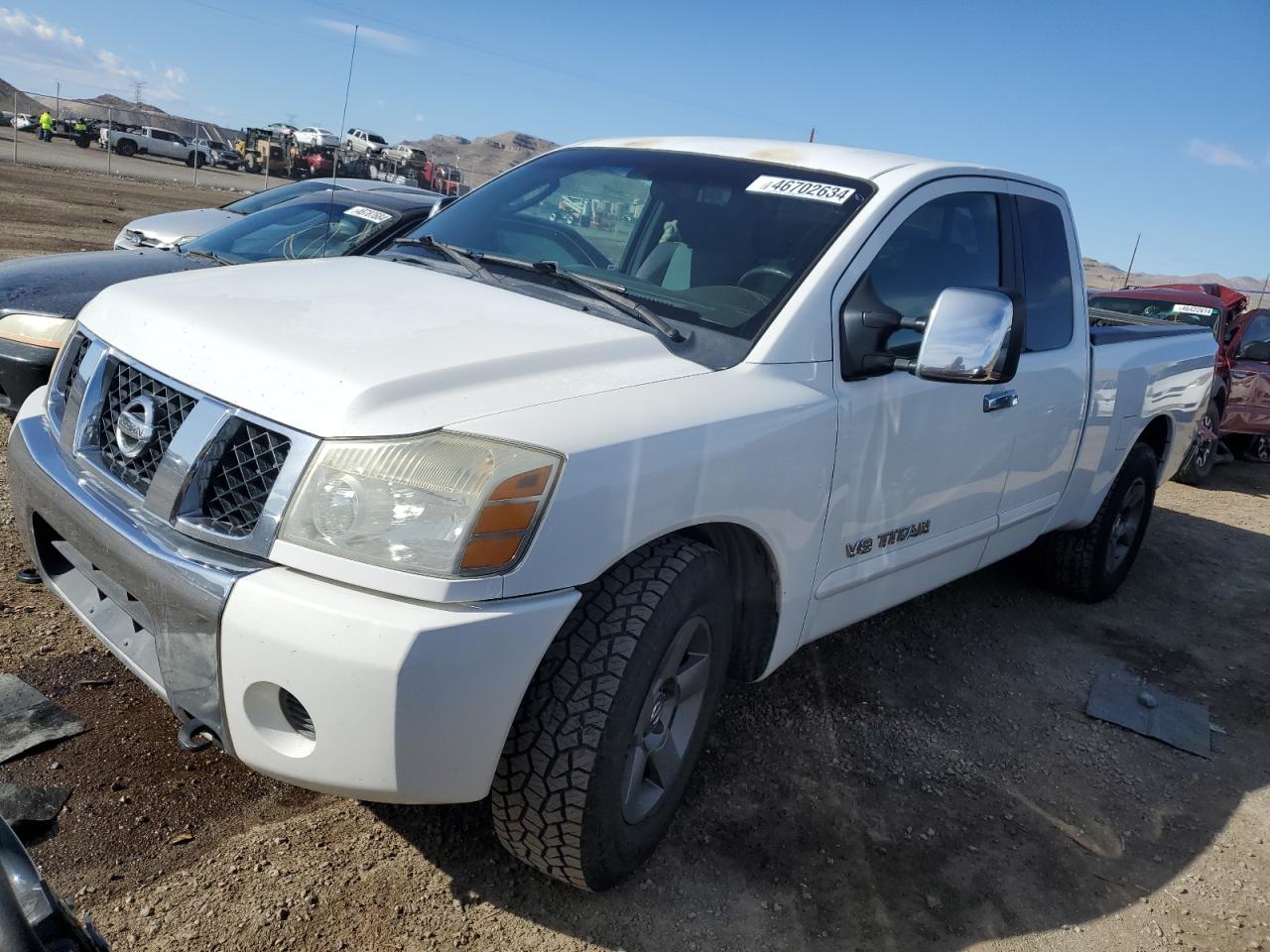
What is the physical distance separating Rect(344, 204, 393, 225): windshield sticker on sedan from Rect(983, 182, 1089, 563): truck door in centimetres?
378

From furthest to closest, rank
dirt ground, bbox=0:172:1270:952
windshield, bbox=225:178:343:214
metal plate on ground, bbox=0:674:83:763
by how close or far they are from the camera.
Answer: windshield, bbox=225:178:343:214 < metal plate on ground, bbox=0:674:83:763 < dirt ground, bbox=0:172:1270:952

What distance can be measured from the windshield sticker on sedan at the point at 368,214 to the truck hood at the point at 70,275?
3.77 ft

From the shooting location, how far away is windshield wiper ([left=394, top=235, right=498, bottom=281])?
307cm

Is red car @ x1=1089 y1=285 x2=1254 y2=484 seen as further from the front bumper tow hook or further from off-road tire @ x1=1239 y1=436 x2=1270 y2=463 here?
the front bumper tow hook

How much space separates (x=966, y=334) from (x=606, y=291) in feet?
3.28

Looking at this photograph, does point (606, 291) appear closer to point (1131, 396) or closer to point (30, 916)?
point (30, 916)

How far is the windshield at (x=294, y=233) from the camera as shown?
594 cm

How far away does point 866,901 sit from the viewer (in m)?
2.71

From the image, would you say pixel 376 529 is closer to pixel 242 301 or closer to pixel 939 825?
pixel 242 301

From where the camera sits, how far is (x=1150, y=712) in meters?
4.15

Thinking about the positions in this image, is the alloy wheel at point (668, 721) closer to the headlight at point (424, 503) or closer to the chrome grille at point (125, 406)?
the headlight at point (424, 503)

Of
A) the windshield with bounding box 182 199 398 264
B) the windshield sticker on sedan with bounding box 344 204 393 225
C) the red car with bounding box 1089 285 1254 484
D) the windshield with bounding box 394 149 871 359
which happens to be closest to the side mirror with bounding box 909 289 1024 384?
the windshield with bounding box 394 149 871 359

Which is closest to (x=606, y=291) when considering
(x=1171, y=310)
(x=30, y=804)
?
(x=30, y=804)

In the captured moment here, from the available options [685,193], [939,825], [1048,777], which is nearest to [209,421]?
[685,193]
